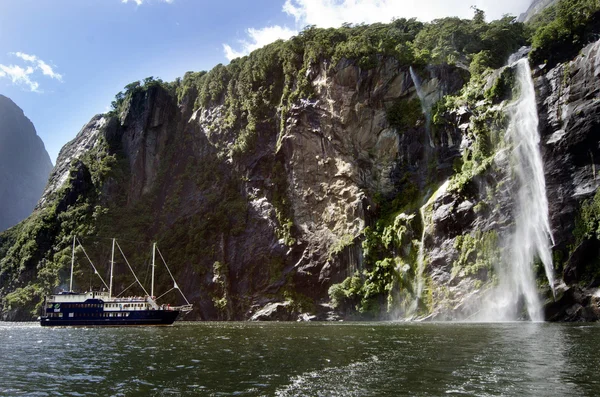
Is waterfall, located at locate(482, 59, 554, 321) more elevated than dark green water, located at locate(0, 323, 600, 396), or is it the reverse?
waterfall, located at locate(482, 59, 554, 321)

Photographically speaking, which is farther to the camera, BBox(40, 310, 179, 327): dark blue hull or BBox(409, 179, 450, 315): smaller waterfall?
BBox(40, 310, 179, 327): dark blue hull

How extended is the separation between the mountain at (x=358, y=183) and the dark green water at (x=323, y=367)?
1988cm

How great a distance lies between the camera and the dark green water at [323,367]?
53.4 feet

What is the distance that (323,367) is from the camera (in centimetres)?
2070

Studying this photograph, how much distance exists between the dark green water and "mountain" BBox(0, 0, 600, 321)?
65.2 ft

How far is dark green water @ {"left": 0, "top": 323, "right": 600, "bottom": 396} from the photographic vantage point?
16.3 meters

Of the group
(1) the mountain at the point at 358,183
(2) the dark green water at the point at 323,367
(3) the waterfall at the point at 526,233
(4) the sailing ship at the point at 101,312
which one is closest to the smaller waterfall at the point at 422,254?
(1) the mountain at the point at 358,183

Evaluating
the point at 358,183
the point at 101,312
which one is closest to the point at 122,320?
the point at 101,312

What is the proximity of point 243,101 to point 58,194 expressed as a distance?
44.3 meters

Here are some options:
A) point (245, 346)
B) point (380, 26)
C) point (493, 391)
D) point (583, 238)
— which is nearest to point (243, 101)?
point (380, 26)

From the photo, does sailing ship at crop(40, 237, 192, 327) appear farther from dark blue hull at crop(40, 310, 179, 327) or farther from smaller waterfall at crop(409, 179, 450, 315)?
smaller waterfall at crop(409, 179, 450, 315)

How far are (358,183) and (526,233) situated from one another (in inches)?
954

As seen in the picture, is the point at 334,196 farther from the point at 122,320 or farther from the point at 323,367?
the point at 323,367

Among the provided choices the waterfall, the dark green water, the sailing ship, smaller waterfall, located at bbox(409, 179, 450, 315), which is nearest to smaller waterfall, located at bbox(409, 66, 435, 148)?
smaller waterfall, located at bbox(409, 179, 450, 315)
